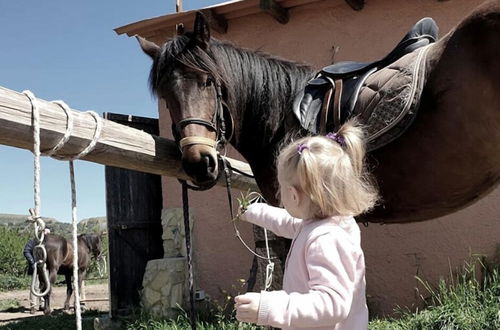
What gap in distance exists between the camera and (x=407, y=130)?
89.2 inches

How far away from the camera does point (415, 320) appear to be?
166 inches

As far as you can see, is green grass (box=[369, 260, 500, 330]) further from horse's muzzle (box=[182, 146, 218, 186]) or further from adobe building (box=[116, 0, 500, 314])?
horse's muzzle (box=[182, 146, 218, 186])

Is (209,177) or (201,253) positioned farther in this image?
(201,253)

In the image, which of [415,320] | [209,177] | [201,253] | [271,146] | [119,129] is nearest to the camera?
[119,129]

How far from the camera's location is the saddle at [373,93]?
223 centimetres

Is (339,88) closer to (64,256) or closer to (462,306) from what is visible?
(462,306)

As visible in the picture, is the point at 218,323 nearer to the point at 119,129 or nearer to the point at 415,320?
the point at 415,320

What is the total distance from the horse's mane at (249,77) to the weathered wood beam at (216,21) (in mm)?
3024

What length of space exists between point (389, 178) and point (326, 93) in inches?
21.7

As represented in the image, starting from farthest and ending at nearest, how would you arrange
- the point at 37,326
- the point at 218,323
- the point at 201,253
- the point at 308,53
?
the point at 37,326 → the point at 201,253 → the point at 308,53 → the point at 218,323

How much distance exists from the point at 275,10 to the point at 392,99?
363cm

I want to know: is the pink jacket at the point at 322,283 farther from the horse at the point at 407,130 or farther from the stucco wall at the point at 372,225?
the stucco wall at the point at 372,225

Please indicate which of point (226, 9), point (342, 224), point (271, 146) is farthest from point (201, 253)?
point (342, 224)

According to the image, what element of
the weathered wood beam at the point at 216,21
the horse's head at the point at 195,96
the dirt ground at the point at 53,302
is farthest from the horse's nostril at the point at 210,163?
the dirt ground at the point at 53,302
